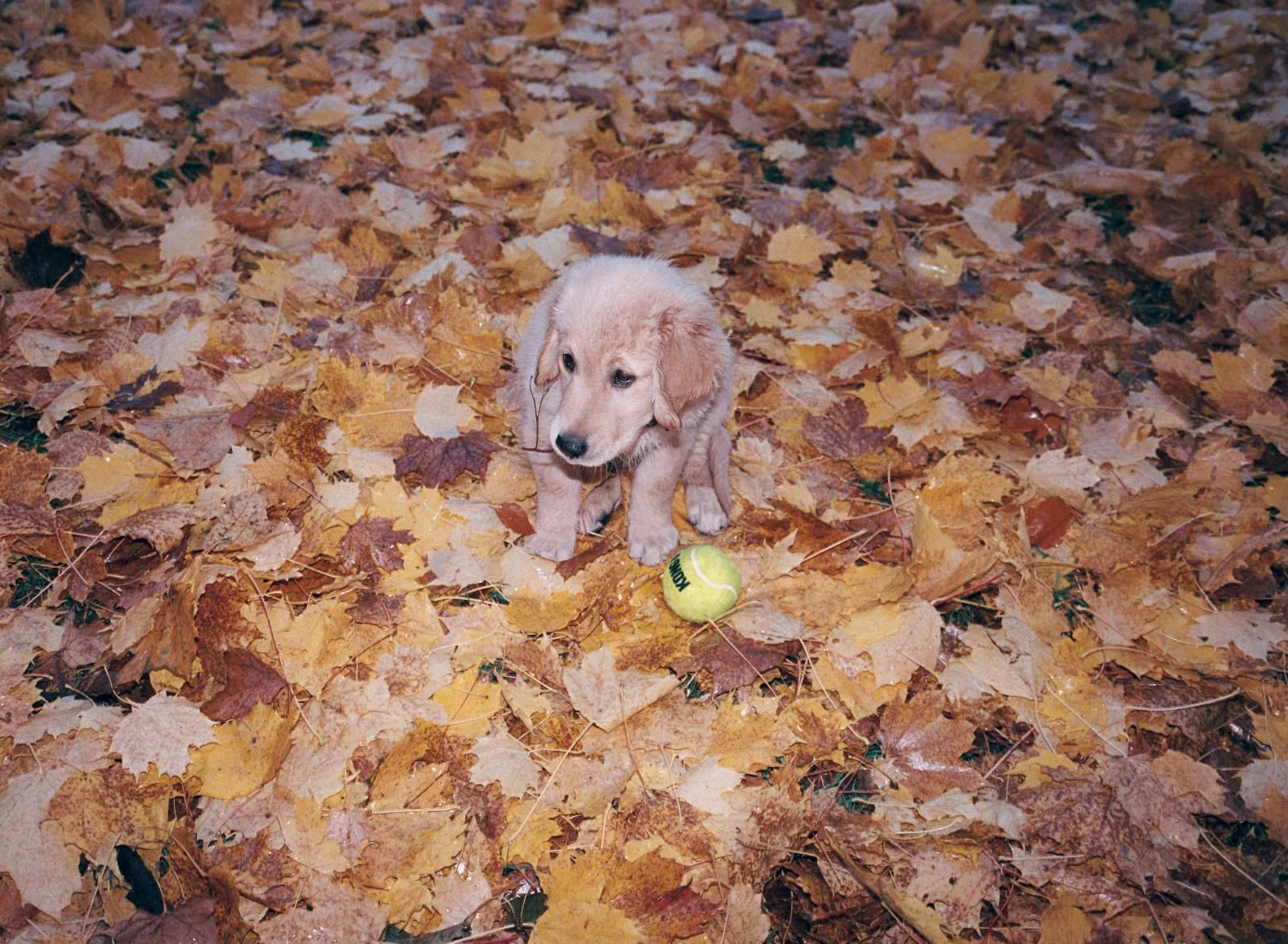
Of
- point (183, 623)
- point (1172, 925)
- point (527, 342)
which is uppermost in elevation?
point (527, 342)

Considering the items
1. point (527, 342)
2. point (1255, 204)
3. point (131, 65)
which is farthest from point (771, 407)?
point (131, 65)

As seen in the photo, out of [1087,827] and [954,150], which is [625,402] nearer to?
[1087,827]

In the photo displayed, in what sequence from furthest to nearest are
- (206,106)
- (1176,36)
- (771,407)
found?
(1176,36) < (206,106) < (771,407)

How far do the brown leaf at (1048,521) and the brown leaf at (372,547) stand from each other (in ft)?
6.84

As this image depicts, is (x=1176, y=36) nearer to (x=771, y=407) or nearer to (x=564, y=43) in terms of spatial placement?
(x=564, y=43)

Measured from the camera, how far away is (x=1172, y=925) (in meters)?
1.92

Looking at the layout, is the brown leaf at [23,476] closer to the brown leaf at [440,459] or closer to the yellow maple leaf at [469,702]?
the brown leaf at [440,459]

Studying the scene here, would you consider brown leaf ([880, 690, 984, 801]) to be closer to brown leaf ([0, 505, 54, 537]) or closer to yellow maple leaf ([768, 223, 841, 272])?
yellow maple leaf ([768, 223, 841, 272])

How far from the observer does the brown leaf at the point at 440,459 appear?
112 inches

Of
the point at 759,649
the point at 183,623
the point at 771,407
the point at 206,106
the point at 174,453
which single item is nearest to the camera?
the point at 183,623

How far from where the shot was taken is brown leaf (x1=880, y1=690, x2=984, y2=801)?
7.14 feet

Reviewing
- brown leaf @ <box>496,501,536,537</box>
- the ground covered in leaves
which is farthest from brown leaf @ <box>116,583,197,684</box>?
brown leaf @ <box>496,501,536,537</box>

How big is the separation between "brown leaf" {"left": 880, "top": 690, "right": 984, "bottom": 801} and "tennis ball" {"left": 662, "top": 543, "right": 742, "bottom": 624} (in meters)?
0.55

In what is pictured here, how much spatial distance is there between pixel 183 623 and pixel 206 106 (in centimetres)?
368
